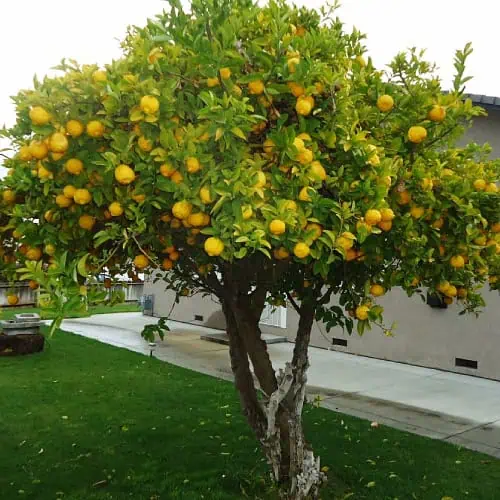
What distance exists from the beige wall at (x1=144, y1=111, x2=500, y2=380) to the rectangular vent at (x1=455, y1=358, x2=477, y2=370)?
6 centimetres

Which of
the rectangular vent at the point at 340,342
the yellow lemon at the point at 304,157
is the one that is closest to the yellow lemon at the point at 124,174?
the yellow lemon at the point at 304,157

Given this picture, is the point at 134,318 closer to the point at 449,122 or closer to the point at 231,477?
the point at 231,477

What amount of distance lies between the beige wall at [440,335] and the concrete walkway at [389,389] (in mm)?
234

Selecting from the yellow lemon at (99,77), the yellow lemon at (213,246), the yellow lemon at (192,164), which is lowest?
the yellow lemon at (213,246)

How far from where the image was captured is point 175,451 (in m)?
5.54

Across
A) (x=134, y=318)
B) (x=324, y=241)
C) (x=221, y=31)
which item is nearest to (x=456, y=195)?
(x=324, y=241)

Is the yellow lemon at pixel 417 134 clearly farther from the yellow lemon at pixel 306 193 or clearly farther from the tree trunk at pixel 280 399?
the tree trunk at pixel 280 399

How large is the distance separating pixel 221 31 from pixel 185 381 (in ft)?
23.1

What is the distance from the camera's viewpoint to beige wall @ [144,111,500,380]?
923 cm

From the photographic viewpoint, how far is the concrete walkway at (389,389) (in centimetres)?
665

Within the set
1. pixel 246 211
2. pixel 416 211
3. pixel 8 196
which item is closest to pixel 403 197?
pixel 416 211

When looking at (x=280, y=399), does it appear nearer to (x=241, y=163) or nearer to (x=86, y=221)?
(x=86, y=221)

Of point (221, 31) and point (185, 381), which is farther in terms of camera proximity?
point (185, 381)

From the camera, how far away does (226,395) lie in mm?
7793
